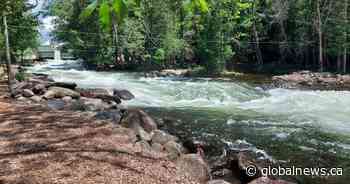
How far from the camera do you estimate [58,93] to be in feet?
49.7

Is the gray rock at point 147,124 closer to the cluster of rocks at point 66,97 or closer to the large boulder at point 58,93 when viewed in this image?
the cluster of rocks at point 66,97

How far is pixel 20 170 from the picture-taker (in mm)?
5301

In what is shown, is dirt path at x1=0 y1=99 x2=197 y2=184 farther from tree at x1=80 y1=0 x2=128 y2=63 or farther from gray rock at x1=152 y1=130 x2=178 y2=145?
tree at x1=80 y1=0 x2=128 y2=63

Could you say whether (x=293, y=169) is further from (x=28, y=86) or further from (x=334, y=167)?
(x=28, y=86)

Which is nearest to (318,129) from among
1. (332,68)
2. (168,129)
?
(168,129)

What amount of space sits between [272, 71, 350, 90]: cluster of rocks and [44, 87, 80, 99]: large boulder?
12476 mm

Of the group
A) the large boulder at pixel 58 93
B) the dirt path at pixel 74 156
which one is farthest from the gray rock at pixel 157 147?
the large boulder at pixel 58 93

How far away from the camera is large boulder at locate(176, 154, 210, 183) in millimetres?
5938

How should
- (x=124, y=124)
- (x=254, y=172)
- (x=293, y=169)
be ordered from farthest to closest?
(x=124, y=124) < (x=293, y=169) < (x=254, y=172)

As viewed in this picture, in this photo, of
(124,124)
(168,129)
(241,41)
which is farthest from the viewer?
(241,41)

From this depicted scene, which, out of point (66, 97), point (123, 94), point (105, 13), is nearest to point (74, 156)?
point (105, 13)

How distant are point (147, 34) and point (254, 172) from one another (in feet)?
90.3

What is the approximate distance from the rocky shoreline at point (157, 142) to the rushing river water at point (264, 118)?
3.48 feet

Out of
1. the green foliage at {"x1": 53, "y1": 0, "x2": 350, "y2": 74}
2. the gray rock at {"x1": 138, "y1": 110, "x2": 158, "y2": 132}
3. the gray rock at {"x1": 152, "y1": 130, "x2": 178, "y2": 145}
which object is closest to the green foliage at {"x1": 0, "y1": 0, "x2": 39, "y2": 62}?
the gray rock at {"x1": 138, "y1": 110, "x2": 158, "y2": 132}
